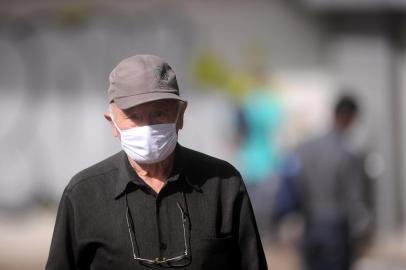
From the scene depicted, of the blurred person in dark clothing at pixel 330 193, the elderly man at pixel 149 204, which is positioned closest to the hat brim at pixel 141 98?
the elderly man at pixel 149 204

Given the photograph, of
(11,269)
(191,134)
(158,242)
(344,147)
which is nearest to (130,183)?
(158,242)

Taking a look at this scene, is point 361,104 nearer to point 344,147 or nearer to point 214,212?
point 344,147

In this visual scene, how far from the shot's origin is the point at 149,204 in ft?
13.0

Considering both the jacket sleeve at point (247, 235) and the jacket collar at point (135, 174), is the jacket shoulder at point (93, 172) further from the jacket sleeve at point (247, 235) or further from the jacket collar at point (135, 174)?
the jacket sleeve at point (247, 235)

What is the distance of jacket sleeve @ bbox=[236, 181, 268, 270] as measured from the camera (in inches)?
161

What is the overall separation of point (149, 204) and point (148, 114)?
33 cm

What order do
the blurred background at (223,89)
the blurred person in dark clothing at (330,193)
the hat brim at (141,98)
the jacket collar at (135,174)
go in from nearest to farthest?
the hat brim at (141,98)
the jacket collar at (135,174)
the blurred person in dark clothing at (330,193)
the blurred background at (223,89)

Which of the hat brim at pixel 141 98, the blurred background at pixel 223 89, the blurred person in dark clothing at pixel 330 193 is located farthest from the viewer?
the blurred background at pixel 223 89

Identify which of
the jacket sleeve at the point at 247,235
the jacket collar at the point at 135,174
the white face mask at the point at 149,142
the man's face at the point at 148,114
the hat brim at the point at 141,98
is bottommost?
the jacket sleeve at the point at 247,235

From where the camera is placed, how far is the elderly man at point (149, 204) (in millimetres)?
3928

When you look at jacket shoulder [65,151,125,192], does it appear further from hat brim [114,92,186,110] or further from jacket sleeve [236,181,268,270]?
jacket sleeve [236,181,268,270]

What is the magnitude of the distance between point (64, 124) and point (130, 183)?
9.43 meters

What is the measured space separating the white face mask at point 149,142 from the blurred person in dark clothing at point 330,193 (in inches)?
157

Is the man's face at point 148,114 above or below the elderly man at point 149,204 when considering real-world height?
above
